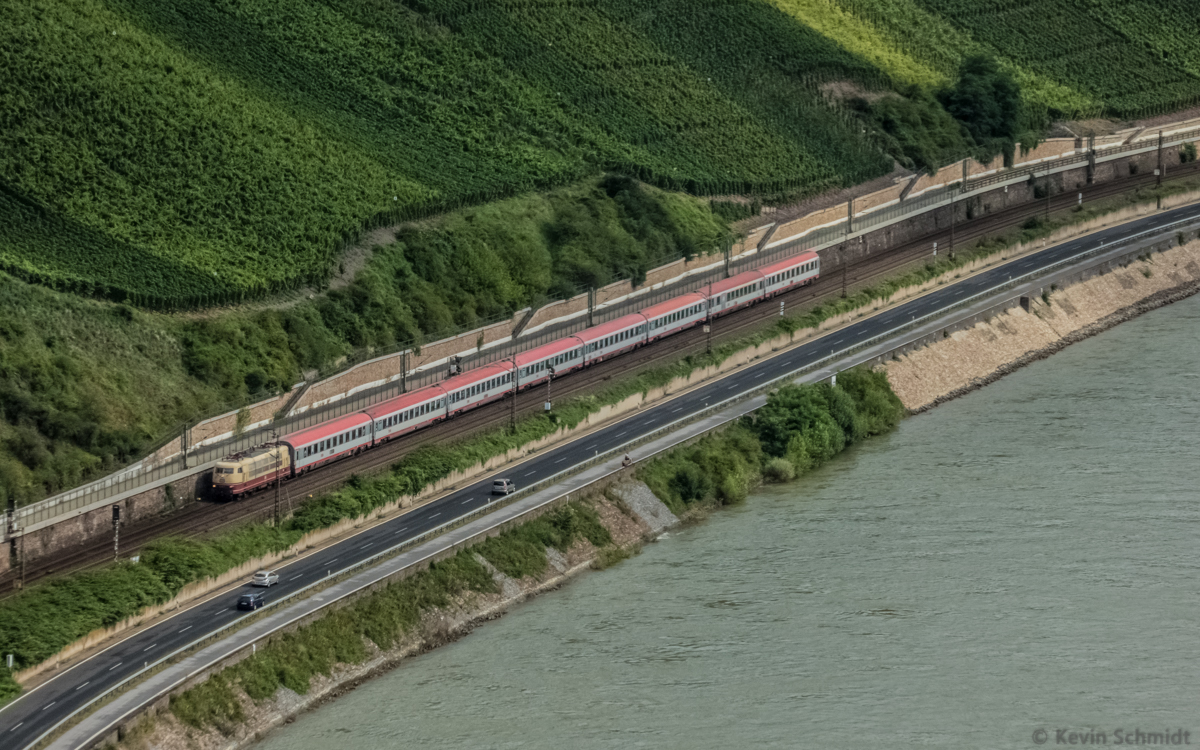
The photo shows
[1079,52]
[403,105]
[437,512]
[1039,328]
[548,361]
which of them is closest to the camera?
[437,512]

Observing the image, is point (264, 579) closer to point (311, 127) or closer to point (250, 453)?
point (250, 453)

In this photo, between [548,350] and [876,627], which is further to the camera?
[548,350]

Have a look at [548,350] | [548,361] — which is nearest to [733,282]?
[548,350]

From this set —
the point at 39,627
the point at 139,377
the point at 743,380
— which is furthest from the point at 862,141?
the point at 39,627

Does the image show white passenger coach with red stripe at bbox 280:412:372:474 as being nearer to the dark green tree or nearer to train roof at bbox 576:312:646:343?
train roof at bbox 576:312:646:343

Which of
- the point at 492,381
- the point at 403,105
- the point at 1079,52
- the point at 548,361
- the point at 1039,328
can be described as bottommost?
the point at 492,381

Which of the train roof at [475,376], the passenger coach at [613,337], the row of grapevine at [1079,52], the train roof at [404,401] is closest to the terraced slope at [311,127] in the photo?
the train roof at [475,376]

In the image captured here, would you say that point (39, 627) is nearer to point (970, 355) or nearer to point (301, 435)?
point (301, 435)
